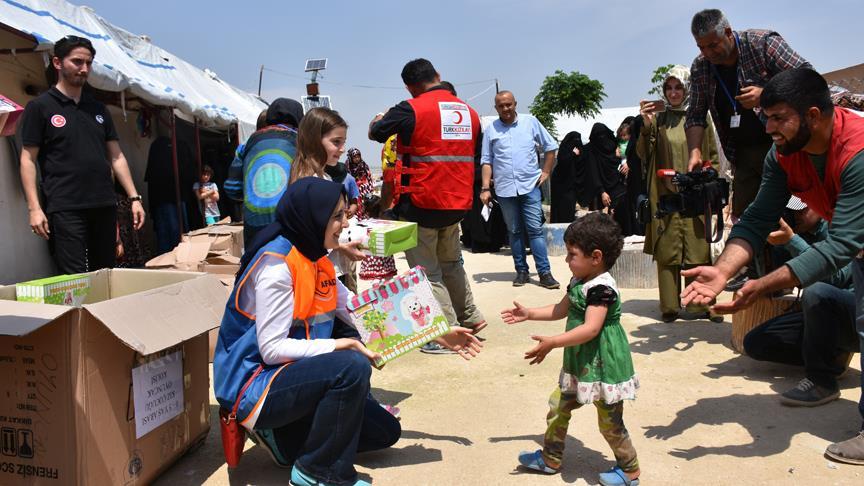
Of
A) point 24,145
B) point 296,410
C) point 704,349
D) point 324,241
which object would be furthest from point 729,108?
point 24,145

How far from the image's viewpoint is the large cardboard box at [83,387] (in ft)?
7.30

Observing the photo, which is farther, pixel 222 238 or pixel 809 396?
pixel 222 238

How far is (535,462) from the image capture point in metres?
2.76

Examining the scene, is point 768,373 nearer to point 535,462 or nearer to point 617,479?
point 617,479

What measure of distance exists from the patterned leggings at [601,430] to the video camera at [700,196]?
2022mm

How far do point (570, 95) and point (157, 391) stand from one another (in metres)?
39.7

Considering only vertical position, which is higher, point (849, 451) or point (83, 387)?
point (83, 387)

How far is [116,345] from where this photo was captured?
238 centimetres

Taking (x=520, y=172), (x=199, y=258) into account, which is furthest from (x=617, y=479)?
(x=520, y=172)

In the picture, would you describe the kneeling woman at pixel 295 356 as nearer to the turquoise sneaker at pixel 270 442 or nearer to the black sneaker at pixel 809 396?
the turquoise sneaker at pixel 270 442

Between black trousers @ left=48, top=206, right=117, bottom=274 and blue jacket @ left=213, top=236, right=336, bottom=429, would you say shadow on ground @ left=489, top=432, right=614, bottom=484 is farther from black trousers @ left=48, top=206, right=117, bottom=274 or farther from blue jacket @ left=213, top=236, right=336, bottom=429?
black trousers @ left=48, top=206, right=117, bottom=274

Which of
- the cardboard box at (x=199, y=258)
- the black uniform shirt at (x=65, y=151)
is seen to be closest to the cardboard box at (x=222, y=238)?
the cardboard box at (x=199, y=258)

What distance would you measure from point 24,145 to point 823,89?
4.18 metres

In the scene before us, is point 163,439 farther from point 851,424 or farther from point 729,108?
point 729,108
